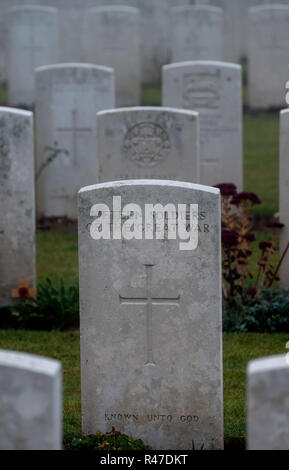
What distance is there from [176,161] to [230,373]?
2.21m

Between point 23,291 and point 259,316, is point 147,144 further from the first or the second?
point 259,316

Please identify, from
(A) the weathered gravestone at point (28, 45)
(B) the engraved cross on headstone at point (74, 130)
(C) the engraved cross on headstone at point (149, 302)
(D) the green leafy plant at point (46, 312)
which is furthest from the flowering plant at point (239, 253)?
(A) the weathered gravestone at point (28, 45)

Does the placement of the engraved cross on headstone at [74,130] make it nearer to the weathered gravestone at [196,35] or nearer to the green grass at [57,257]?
the green grass at [57,257]

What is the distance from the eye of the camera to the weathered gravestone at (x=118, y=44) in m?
15.2

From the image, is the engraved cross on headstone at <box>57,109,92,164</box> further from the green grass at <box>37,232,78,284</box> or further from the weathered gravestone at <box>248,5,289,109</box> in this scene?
the weathered gravestone at <box>248,5,289,109</box>

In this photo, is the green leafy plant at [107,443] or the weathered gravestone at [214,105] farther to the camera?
the weathered gravestone at [214,105]

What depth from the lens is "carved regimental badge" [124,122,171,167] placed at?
23.5 feet

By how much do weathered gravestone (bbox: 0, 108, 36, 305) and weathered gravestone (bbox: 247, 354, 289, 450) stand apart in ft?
12.5

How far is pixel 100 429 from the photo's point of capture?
4488 millimetres

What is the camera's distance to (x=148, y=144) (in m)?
7.19

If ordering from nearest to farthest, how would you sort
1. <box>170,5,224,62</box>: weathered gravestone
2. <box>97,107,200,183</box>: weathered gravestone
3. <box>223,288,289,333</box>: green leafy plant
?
<box>223,288,289,333</box>: green leafy plant < <box>97,107,200,183</box>: weathered gravestone < <box>170,5,224,62</box>: weathered gravestone

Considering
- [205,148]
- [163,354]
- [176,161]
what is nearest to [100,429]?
[163,354]

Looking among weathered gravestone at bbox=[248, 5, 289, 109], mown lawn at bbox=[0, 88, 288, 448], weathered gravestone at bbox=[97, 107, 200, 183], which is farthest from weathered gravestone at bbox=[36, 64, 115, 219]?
weathered gravestone at bbox=[248, 5, 289, 109]

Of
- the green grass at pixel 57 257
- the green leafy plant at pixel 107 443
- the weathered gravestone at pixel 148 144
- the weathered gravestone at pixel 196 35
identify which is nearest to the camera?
the green leafy plant at pixel 107 443
